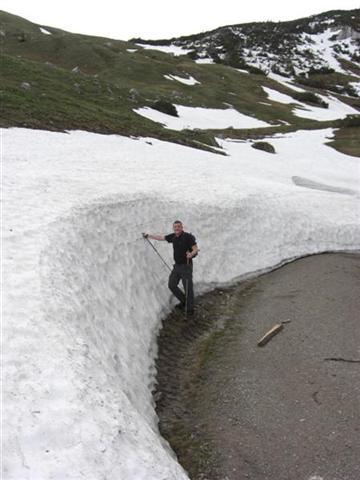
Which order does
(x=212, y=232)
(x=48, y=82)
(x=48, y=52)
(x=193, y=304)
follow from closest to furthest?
(x=193, y=304), (x=212, y=232), (x=48, y=82), (x=48, y=52)

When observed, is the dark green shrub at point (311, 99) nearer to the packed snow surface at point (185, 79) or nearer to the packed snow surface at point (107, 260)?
the packed snow surface at point (185, 79)

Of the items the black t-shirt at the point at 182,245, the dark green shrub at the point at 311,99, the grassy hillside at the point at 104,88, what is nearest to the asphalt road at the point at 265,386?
the black t-shirt at the point at 182,245

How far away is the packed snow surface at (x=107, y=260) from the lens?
7828 mm

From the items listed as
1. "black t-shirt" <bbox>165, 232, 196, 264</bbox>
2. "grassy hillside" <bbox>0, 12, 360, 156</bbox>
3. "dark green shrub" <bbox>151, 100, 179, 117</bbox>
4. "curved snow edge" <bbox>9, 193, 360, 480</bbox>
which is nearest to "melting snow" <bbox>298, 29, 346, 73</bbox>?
"grassy hillside" <bbox>0, 12, 360, 156</bbox>

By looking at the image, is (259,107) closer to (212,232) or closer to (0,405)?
(212,232)

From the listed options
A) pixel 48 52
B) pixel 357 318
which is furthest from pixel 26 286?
pixel 48 52

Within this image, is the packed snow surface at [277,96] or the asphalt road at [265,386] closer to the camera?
the asphalt road at [265,386]

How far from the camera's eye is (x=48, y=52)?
3132 inches

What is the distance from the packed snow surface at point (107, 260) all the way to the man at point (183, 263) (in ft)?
2.16

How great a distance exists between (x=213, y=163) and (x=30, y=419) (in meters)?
28.0

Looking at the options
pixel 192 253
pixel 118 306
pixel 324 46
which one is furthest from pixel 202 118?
pixel 324 46

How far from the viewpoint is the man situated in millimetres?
16281

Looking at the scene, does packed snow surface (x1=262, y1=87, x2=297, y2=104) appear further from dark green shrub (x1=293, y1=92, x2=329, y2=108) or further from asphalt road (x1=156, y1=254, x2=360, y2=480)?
asphalt road (x1=156, y1=254, x2=360, y2=480)

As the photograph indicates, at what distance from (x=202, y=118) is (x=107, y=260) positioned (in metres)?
48.2
